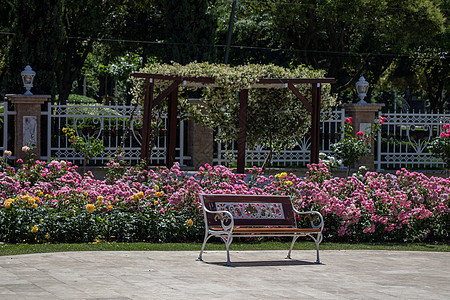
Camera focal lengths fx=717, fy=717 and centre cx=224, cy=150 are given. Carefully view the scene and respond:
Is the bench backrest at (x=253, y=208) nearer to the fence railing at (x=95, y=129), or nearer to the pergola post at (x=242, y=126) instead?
the pergola post at (x=242, y=126)

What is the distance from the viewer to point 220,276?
725 centimetres

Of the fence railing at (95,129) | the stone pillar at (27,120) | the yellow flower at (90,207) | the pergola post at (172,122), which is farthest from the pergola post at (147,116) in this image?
the stone pillar at (27,120)

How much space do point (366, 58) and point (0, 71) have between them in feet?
50.2

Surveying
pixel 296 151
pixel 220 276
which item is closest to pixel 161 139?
pixel 296 151

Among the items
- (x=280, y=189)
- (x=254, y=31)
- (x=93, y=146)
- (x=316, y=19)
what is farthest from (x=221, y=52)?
(x=280, y=189)

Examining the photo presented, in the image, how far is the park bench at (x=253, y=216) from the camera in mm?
8531

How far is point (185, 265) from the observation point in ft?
25.8

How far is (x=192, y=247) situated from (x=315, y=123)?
4905 millimetres

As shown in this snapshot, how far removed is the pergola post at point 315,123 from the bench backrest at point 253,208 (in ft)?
13.8

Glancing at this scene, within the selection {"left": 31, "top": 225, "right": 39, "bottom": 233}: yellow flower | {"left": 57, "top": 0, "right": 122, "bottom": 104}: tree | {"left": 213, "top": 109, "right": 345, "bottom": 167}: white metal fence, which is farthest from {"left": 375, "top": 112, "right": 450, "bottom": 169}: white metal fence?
{"left": 57, "top": 0, "right": 122, "bottom": 104}: tree

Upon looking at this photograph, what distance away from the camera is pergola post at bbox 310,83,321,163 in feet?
43.9

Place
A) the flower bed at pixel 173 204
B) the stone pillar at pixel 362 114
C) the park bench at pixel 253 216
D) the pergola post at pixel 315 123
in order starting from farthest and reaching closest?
the stone pillar at pixel 362 114, the pergola post at pixel 315 123, the flower bed at pixel 173 204, the park bench at pixel 253 216

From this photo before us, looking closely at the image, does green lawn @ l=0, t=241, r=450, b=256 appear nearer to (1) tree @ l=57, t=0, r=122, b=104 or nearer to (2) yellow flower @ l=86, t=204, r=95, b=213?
(2) yellow flower @ l=86, t=204, r=95, b=213

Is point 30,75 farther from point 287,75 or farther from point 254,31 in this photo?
point 254,31
